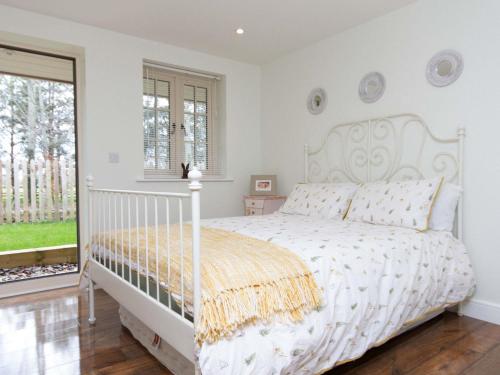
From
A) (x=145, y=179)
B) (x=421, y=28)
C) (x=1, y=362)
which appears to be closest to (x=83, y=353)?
(x=1, y=362)

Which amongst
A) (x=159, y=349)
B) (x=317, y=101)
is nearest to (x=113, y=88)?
(x=317, y=101)

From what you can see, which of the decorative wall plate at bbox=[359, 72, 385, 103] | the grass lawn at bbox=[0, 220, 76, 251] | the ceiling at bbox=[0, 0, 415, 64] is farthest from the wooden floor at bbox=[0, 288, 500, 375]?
the ceiling at bbox=[0, 0, 415, 64]

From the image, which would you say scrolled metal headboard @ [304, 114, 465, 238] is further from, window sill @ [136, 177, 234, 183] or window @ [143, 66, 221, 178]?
window @ [143, 66, 221, 178]

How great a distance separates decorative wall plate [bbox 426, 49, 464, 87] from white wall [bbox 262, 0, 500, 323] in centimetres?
4

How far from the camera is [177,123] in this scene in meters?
3.78

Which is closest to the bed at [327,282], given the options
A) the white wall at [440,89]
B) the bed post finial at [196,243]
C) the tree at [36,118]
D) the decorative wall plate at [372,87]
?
the bed post finial at [196,243]

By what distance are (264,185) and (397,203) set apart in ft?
5.64

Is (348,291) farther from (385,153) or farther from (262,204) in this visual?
(262,204)

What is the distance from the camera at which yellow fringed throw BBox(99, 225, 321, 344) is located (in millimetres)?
1202

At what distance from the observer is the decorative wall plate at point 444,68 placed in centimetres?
244

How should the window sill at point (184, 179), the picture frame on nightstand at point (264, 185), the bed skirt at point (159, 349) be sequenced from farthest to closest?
the picture frame on nightstand at point (264, 185) < the window sill at point (184, 179) < the bed skirt at point (159, 349)

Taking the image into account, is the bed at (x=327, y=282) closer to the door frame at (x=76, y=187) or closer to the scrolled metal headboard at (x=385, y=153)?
the scrolled metal headboard at (x=385, y=153)

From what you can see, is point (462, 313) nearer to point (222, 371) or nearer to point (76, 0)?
point (222, 371)

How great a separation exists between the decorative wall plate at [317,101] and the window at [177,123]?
45.0 inches
